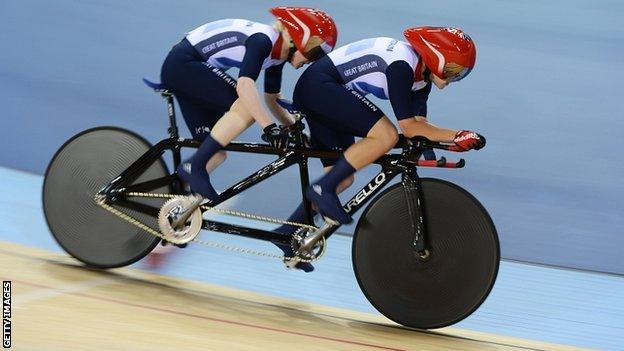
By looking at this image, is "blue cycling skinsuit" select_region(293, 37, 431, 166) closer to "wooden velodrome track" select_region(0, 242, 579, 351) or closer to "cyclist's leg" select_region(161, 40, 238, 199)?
"cyclist's leg" select_region(161, 40, 238, 199)

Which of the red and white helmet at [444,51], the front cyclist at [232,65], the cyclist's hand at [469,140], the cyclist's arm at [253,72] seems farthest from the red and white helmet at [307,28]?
the cyclist's hand at [469,140]

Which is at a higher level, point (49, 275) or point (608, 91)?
point (49, 275)

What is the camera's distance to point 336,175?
4.12 m

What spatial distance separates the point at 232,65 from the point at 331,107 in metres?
0.58

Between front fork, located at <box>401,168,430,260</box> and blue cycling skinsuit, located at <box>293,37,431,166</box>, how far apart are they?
0.88 feet

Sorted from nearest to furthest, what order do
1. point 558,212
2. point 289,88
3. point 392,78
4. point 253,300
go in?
1. point 392,78
2. point 253,300
3. point 558,212
4. point 289,88

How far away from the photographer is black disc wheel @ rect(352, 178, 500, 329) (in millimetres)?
4023

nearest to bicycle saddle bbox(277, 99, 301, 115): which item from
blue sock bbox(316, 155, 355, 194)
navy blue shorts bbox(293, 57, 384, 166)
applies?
navy blue shorts bbox(293, 57, 384, 166)

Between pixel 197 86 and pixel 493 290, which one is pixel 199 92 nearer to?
pixel 197 86

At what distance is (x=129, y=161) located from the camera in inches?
180

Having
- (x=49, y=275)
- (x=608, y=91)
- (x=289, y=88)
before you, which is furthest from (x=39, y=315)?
(x=608, y=91)

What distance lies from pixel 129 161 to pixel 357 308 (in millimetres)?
1305

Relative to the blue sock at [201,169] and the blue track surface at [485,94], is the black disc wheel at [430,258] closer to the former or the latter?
the blue sock at [201,169]

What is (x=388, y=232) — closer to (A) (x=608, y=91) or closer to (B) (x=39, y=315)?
(B) (x=39, y=315)
